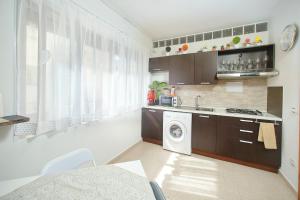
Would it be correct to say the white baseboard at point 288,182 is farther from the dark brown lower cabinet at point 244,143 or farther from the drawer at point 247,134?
the drawer at point 247,134

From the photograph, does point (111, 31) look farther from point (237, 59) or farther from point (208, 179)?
point (208, 179)

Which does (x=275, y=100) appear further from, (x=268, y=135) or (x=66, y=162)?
(x=66, y=162)

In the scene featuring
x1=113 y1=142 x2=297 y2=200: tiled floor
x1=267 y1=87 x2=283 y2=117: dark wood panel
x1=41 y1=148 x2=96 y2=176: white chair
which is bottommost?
x1=113 y1=142 x2=297 y2=200: tiled floor

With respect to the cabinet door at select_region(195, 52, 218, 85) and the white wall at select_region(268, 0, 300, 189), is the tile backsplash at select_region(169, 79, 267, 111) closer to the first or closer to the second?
the cabinet door at select_region(195, 52, 218, 85)

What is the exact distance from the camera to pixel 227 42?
2785mm

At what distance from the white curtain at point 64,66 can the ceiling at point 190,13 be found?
1.61 ft

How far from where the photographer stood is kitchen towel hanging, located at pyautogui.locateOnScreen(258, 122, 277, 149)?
1.92 metres

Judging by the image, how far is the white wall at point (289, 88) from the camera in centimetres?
160

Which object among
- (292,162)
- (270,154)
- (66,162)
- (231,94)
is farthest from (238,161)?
(66,162)

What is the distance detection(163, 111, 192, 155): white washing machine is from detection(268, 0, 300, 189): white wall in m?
1.32

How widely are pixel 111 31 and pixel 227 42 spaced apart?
234cm

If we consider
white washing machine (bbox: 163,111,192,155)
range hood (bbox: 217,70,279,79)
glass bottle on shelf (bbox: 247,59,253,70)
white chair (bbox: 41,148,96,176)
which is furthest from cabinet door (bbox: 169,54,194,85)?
white chair (bbox: 41,148,96,176)

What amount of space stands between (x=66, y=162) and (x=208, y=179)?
185 centimetres

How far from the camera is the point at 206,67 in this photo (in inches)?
105
